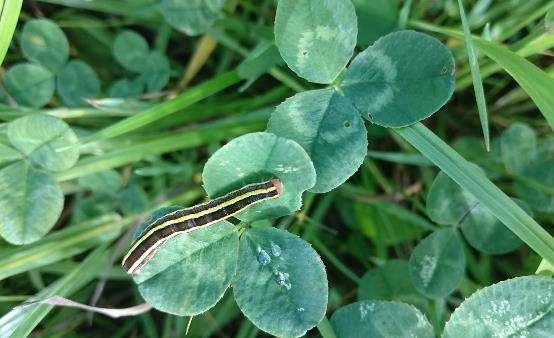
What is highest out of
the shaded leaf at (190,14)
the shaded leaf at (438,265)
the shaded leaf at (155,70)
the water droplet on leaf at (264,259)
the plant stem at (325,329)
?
the shaded leaf at (190,14)

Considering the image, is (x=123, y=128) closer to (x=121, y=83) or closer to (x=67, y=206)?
(x=121, y=83)

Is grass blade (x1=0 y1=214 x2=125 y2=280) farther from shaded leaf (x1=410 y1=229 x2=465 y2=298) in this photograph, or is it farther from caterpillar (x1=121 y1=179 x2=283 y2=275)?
shaded leaf (x1=410 y1=229 x2=465 y2=298)

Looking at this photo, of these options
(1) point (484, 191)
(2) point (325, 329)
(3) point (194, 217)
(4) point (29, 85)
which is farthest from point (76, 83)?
(1) point (484, 191)

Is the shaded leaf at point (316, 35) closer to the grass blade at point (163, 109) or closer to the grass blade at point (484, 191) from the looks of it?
the grass blade at point (484, 191)

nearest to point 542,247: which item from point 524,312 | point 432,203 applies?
point 524,312

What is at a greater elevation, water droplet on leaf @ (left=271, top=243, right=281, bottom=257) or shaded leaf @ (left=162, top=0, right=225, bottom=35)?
shaded leaf @ (left=162, top=0, right=225, bottom=35)

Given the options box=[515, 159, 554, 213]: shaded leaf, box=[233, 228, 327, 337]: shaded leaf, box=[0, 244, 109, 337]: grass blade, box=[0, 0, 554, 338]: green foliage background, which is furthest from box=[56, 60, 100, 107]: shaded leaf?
box=[515, 159, 554, 213]: shaded leaf

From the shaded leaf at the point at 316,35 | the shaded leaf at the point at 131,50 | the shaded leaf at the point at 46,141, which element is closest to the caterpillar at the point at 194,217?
the shaded leaf at the point at 316,35
